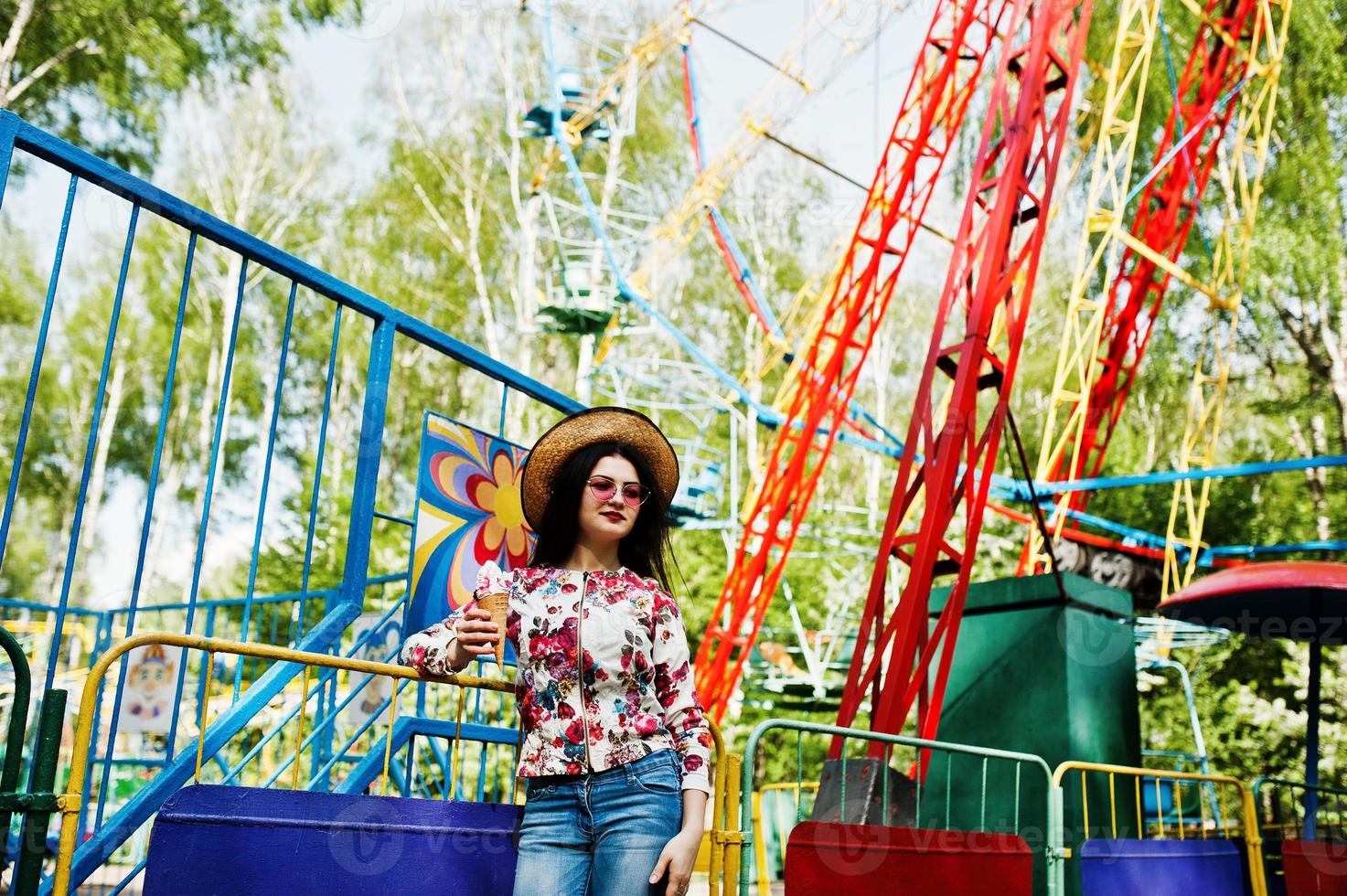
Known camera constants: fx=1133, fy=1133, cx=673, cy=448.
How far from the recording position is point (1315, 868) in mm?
5305

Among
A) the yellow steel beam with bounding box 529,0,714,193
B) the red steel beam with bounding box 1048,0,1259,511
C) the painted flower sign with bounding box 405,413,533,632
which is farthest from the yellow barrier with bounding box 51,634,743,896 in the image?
the yellow steel beam with bounding box 529,0,714,193

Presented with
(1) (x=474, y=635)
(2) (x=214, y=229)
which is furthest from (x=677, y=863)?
(2) (x=214, y=229)

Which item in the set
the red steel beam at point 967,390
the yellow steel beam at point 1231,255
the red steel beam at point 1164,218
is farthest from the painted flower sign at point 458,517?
the yellow steel beam at point 1231,255

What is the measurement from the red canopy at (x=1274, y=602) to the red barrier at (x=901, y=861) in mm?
2474

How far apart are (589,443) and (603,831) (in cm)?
98

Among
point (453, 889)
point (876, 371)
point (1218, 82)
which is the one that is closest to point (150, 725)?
point (453, 889)

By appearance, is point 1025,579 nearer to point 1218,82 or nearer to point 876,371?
point 1218,82

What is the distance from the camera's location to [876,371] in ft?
81.7

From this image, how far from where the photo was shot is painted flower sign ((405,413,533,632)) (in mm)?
3643

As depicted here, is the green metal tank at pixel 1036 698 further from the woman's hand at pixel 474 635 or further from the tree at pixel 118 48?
the tree at pixel 118 48

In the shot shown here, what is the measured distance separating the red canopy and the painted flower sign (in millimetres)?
3963

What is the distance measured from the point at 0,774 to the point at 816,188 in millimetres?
25987

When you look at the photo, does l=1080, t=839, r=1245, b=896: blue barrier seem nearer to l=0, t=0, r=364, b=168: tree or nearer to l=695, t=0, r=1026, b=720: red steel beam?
l=695, t=0, r=1026, b=720: red steel beam

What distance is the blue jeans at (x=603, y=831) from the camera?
231cm
